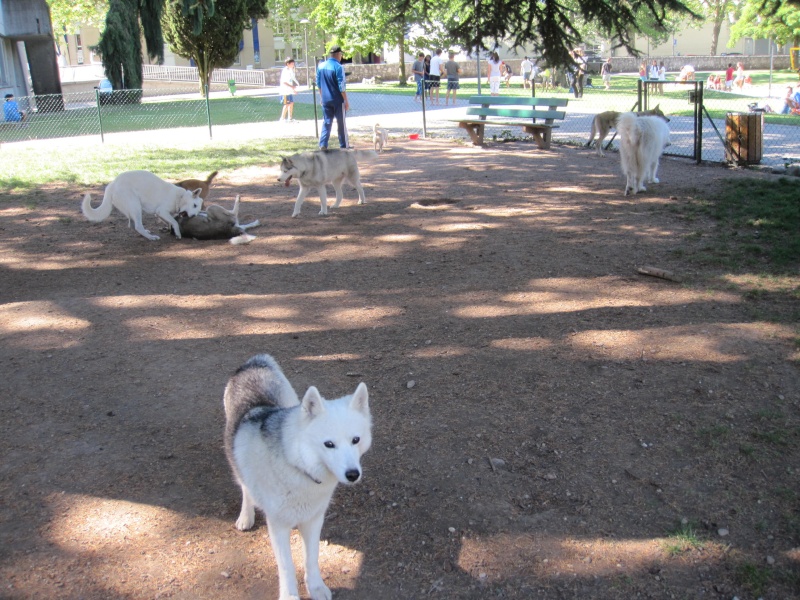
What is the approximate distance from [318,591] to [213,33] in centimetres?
3191

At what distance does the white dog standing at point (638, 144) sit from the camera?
1094cm

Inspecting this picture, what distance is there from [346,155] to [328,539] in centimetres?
793

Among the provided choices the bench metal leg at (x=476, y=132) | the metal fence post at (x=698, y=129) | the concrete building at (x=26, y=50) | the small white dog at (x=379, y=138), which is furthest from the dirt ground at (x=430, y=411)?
the concrete building at (x=26, y=50)

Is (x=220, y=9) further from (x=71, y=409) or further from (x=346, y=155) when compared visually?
(x=71, y=409)

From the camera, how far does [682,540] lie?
3557 millimetres

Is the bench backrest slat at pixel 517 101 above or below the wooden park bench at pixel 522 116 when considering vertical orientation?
above


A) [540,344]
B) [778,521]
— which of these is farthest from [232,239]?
[778,521]

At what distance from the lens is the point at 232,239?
9.21 metres

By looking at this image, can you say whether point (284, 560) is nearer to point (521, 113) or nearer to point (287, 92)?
point (521, 113)

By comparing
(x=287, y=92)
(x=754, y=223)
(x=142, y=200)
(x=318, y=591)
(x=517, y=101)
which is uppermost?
(x=287, y=92)

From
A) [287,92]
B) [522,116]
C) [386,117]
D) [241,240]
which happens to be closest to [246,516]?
[241,240]

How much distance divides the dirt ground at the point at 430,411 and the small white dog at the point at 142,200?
413 mm

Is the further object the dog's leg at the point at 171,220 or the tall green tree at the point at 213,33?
the tall green tree at the point at 213,33

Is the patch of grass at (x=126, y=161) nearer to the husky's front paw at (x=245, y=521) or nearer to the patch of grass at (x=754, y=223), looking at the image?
the patch of grass at (x=754, y=223)
